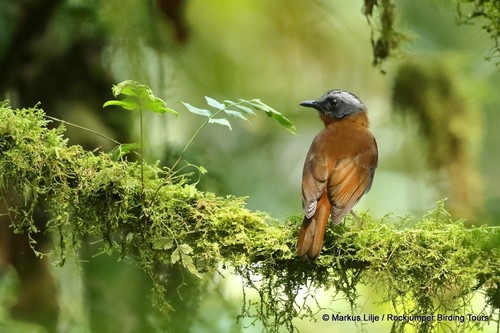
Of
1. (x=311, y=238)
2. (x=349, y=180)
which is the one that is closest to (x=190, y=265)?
(x=311, y=238)

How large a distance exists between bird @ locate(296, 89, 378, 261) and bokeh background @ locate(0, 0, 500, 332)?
1.47 ft

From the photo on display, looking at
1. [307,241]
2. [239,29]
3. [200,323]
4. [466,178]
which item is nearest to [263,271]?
[307,241]

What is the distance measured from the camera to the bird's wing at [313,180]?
3209 millimetres

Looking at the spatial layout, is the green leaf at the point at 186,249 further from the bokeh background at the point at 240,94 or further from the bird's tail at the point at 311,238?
the bokeh background at the point at 240,94

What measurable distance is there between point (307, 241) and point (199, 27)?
164 inches

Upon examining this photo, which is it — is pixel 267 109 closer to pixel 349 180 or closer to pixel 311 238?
pixel 311 238

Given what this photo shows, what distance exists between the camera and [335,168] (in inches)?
140

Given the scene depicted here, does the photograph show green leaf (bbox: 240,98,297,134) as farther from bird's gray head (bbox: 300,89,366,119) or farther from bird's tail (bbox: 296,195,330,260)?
bird's gray head (bbox: 300,89,366,119)

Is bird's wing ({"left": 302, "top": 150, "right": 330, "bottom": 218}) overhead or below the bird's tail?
overhead

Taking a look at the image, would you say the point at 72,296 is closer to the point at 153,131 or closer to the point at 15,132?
the point at 153,131

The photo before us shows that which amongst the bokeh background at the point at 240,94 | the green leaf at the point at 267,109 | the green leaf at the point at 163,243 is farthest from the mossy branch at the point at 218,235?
the bokeh background at the point at 240,94

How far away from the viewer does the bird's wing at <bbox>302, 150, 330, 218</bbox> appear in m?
3.21

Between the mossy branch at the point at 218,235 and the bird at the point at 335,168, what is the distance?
11 centimetres

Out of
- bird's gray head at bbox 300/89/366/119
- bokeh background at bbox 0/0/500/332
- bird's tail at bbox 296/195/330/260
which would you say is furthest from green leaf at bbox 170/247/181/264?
bird's gray head at bbox 300/89/366/119
